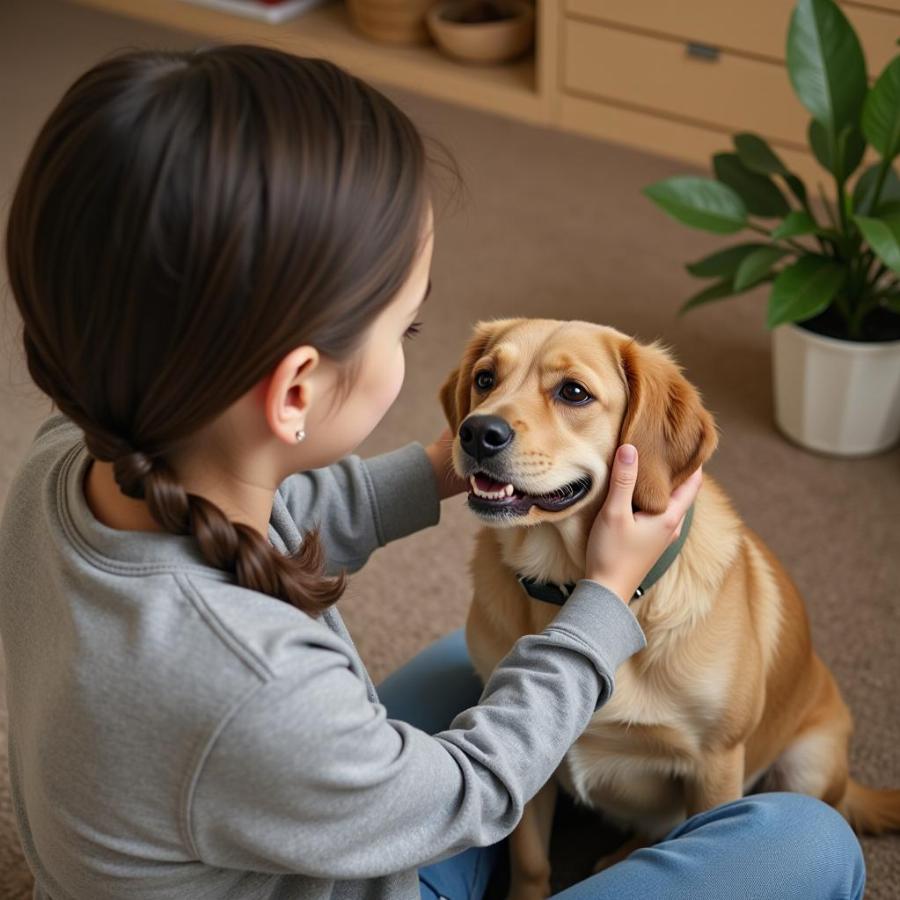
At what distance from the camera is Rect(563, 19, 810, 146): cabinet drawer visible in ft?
9.11

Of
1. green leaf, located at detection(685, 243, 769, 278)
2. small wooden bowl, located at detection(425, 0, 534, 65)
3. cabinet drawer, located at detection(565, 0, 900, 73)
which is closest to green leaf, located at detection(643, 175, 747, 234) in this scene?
green leaf, located at detection(685, 243, 769, 278)

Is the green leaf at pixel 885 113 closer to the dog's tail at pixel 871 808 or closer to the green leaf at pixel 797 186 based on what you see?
the green leaf at pixel 797 186

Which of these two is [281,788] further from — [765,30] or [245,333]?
[765,30]

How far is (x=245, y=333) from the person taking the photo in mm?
750

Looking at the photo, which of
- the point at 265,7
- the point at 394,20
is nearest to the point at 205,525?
the point at 394,20

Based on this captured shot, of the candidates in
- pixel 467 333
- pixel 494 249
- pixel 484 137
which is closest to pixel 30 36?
pixel 484 137

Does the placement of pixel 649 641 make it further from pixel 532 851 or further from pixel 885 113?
pixel 885 113

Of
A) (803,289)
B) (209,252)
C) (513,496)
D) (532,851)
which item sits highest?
(209,252)

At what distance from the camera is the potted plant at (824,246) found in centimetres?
185

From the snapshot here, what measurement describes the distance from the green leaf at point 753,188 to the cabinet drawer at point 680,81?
77 centimetres

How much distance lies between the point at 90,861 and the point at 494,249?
2.03 metres

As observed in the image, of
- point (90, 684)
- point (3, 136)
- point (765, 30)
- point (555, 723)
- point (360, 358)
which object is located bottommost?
point (3, 136)

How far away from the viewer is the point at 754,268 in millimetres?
1940

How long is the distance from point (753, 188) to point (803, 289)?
26cm
